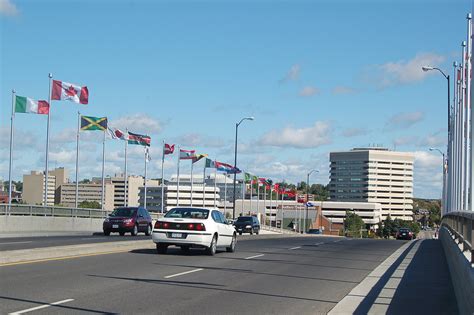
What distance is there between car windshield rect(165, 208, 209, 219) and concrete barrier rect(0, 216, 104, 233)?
17.4m

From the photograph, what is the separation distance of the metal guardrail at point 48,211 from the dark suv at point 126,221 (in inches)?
231

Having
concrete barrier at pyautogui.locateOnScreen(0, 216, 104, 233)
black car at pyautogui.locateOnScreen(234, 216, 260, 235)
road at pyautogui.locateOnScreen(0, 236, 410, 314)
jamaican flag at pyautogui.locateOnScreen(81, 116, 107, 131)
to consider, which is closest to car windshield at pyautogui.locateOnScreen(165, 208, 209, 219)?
road at pyautogui.locateOnScreen(0, 236, 410, 314)

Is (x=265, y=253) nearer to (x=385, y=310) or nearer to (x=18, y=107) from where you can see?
(x=385, y=310)

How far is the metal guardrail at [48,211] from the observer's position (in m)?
40.2

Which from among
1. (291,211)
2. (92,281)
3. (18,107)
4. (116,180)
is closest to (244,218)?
(18,107)

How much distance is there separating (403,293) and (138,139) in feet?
161

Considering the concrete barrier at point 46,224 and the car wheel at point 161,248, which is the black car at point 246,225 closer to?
the concrete barrier at point 46,224

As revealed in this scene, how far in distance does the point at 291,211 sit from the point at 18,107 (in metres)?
135

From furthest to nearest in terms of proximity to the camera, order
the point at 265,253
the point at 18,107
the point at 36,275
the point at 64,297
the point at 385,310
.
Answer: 1. the point at 18,107
2. the point at 265,253
3. the point at 36,275
4. the point at 64,297
5. the point at 385,310

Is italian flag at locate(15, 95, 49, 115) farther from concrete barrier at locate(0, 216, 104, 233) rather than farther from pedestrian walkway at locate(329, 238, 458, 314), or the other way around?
pedestrian walkway at locate(329, 238, 458, 314)

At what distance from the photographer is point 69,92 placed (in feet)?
152

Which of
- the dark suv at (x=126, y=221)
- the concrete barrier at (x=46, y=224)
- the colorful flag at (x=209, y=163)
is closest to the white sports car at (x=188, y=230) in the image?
the dark suv at (x=126, y=221)

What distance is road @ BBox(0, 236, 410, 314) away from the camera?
38.4 ft

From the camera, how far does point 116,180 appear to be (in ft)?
602
